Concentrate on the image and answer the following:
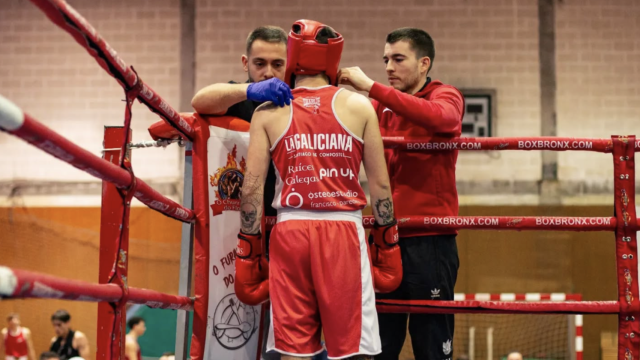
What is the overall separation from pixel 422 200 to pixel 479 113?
591 cm

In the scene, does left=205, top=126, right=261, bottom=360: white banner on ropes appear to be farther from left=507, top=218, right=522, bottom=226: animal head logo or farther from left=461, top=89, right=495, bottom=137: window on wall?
left=461, top=89, right=495, bottom=137: window on wall

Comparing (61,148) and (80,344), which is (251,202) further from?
(80,344)

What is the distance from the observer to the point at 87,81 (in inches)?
345

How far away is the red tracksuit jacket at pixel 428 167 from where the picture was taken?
272 centimetres

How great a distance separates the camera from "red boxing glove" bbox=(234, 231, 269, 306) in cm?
241

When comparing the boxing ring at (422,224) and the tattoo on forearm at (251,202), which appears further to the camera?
the boxing ring at (422,224)

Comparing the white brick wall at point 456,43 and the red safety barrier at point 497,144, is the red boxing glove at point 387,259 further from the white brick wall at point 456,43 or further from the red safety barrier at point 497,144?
the white brick wall at point 456,43

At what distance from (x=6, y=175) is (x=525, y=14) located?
6.79 meters

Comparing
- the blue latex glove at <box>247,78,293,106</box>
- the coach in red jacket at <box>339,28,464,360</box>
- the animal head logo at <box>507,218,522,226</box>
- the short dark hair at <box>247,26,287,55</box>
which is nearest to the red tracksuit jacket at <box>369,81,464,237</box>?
the coach in red jacket at <box>339,28,464,360</box>

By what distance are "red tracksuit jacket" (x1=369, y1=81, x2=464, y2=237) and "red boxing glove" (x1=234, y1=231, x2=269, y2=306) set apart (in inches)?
25.1

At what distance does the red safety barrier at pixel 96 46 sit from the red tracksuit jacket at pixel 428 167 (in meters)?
0.91

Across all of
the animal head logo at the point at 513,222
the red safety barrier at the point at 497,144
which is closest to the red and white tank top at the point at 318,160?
the red safety barrier at the point at 497,144

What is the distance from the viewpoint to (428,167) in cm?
282

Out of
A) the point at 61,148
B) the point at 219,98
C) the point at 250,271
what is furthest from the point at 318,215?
the point at 61,148
